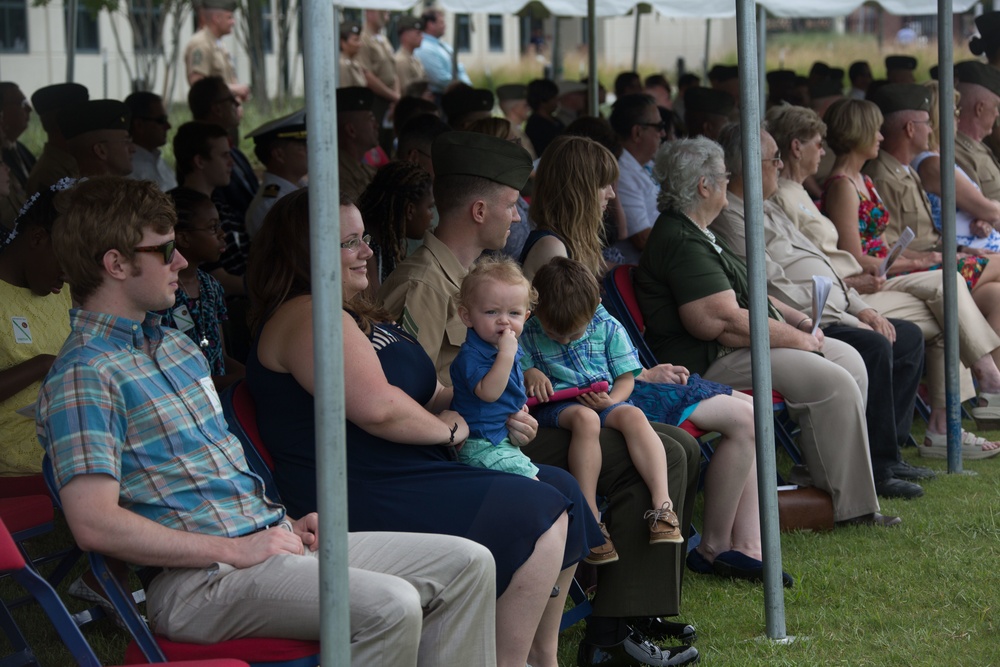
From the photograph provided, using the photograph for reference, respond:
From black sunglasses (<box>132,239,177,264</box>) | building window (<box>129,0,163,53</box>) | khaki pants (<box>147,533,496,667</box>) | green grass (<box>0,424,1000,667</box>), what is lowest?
green grass (<box>0,424,1000,667</box>)

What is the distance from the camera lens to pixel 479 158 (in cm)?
404

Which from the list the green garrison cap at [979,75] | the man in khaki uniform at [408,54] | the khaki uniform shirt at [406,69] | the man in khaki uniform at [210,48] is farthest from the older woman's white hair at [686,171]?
the khaki uniform shirt at [406,69]

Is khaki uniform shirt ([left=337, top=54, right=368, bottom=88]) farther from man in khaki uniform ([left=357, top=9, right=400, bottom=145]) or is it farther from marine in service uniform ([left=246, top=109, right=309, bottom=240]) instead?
marine in service uniform ([left=246, top=109, right=309, bottom=240])

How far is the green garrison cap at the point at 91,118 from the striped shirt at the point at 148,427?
12.1 feet

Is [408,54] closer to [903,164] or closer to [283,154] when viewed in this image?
[283,154]

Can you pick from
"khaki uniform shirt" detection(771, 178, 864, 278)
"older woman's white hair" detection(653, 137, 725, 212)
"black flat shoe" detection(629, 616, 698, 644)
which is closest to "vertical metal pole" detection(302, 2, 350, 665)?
"black flat shoe" detection(629, 616, 698, 644)

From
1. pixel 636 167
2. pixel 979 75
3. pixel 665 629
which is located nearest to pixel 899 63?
pixel 979 75

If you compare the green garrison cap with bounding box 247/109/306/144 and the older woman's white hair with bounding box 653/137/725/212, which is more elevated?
the green garrison cap with bounding box 247/109/306/144

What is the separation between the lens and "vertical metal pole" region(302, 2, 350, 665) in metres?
2.22

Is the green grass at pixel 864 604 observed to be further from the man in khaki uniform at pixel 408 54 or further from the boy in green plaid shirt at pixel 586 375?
the man in khaki uniform at pixel 408 54

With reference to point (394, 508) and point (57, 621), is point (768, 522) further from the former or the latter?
point (57, 621)

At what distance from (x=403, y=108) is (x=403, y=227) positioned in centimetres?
359

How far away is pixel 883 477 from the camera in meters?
5.47

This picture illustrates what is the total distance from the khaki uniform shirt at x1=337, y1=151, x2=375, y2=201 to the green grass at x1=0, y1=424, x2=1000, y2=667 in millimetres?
2616
